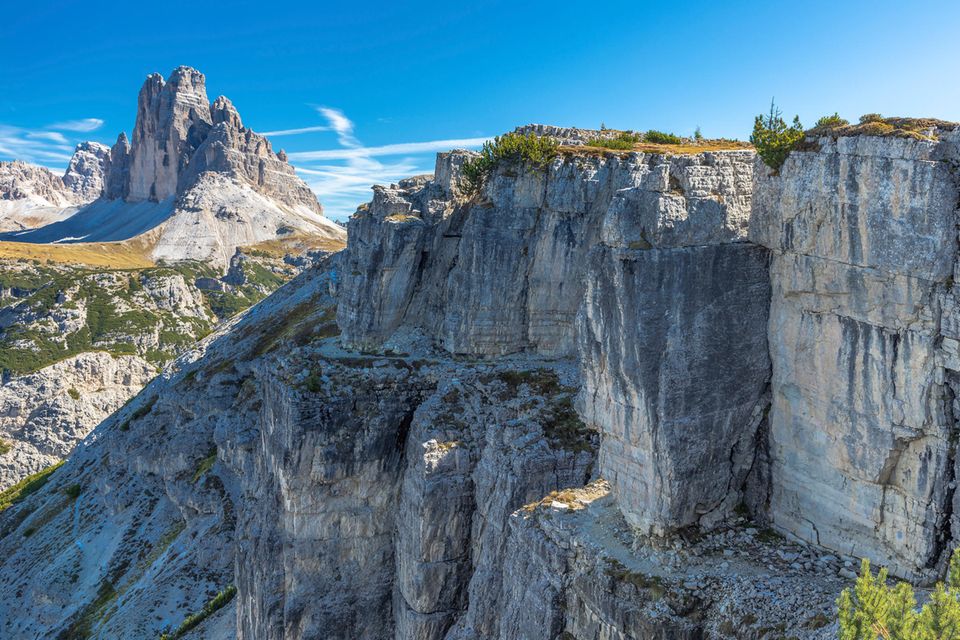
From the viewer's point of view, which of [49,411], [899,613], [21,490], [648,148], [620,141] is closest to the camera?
[899,613]

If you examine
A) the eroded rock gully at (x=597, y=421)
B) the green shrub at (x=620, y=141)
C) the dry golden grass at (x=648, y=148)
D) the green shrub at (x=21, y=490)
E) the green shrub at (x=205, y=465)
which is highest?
the green shrub at (x=620, y=141)

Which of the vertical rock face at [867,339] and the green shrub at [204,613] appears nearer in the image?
the vertical rock face at [867,339]

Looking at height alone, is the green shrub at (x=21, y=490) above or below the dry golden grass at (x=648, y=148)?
below

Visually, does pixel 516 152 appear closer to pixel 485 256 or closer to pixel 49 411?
pixel 485 256

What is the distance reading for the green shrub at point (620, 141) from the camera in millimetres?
51156

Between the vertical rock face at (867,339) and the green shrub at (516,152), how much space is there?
26.4m

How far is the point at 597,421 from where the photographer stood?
26938 millimetres

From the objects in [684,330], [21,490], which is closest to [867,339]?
[684,330]

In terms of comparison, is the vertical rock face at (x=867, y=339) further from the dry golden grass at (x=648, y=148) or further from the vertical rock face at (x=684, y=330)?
the dry golden grass at (x=648, y=148)

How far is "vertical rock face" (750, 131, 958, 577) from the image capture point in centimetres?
1892

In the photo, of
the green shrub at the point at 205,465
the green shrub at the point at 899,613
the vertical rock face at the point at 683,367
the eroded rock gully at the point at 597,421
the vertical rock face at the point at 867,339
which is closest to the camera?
the green shrub at the point at 899,613

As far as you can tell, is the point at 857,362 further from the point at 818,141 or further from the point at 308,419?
the point at 308,419

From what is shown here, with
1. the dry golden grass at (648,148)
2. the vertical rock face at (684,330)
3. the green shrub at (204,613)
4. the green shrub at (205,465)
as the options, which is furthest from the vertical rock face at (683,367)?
the green shrub at (205,465)

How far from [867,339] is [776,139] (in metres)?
7.48
